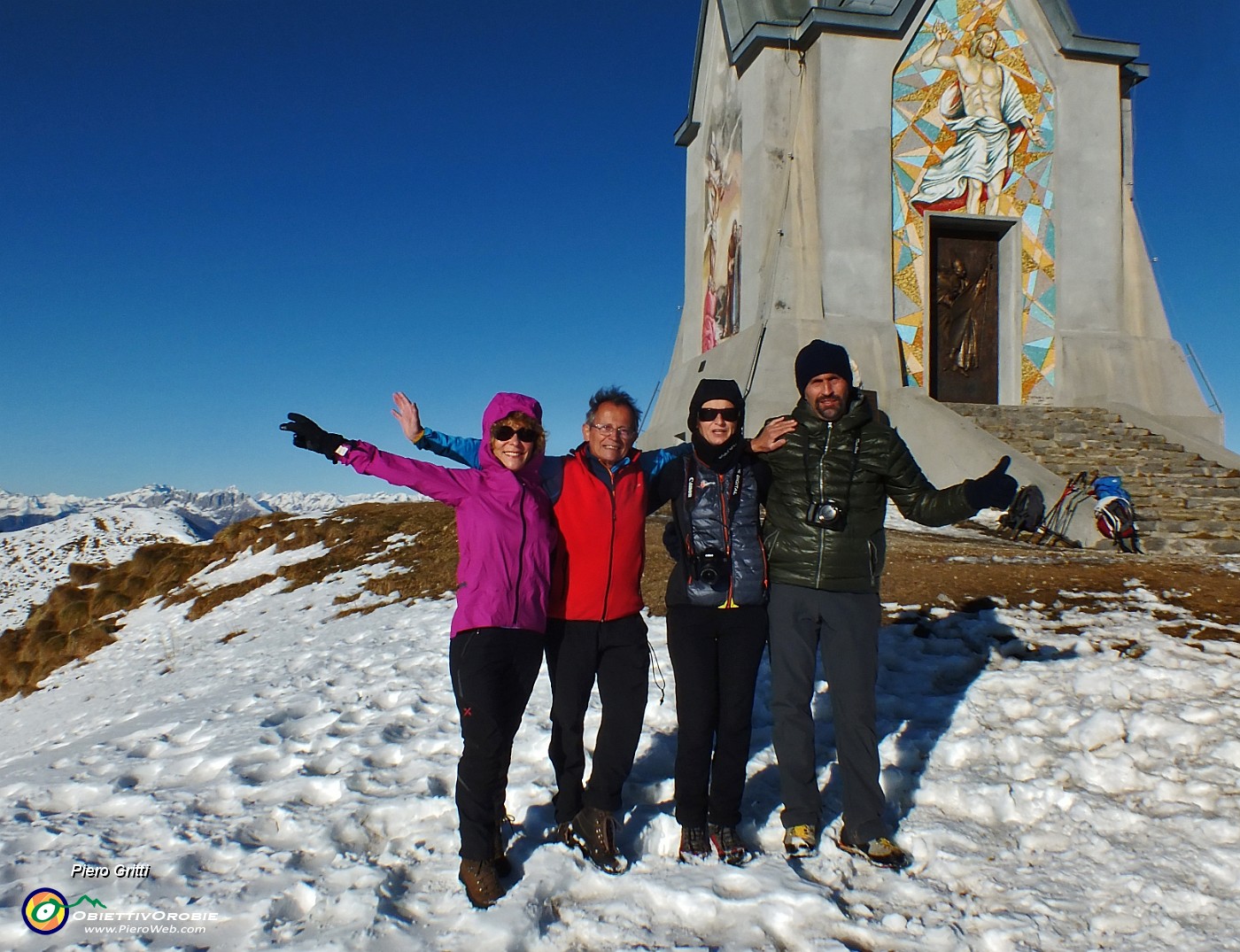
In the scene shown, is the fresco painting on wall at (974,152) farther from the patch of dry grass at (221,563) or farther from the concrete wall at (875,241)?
the patch of dry grass at (221,563)

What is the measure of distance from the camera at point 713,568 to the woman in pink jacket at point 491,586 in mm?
627

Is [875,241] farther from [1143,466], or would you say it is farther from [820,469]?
[820,469]

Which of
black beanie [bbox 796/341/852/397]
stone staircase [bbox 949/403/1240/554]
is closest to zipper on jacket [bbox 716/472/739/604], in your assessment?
black beanie [bbox 796/341/852/397]

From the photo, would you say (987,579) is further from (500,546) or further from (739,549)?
(500,546)

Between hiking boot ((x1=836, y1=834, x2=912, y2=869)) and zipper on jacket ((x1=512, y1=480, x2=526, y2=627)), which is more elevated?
zipper on jacket ((x1=512, y1=480, x2=526, y2=627))

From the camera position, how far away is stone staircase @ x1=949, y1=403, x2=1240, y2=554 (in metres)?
11.5

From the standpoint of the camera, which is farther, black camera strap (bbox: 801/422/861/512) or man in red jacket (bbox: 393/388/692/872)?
black camera strap (bbox: 801/422/861/512)

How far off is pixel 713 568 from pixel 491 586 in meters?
0.92

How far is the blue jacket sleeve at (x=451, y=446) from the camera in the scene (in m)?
3.95


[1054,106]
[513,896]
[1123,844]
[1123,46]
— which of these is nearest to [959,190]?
[1054,106]

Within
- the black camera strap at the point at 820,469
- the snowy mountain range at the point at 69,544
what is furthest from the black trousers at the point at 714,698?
the snowy mountain range at the point at 69,544

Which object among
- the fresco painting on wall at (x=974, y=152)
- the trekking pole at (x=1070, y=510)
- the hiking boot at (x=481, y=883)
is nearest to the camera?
the hiking boot at (x=481, y=883)

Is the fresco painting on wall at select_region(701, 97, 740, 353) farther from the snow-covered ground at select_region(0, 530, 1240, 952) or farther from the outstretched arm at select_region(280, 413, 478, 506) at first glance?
the outstretched arm at select_region(280, 413, 478, 506)

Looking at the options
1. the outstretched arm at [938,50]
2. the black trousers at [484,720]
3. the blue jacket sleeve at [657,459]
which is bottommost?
the black trousers at [484,720]
